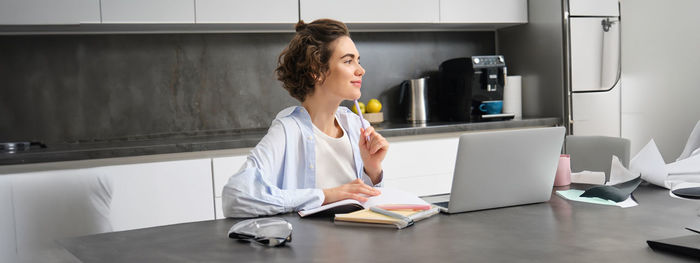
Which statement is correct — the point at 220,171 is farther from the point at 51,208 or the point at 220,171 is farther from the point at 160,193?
the point at 51,208

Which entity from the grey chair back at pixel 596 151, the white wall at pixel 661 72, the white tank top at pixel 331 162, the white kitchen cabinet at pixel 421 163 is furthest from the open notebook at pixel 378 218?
the white wall at pixel 661 72

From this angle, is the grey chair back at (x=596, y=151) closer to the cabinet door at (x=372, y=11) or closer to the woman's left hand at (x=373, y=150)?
the woman's left hand at (x=373, y=150)

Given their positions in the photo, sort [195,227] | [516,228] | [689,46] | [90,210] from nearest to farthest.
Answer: [516,228] → [195,227] → [90,210] → [689,46]

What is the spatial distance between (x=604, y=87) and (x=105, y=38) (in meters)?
2.63

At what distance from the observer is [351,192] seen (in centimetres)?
159

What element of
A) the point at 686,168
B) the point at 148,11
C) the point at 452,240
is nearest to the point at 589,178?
the point at 686,168

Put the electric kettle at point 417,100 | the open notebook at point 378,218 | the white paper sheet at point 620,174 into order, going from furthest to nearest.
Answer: the electric kettle at point 417,100 → the white paper sheet at point 620,174 → the open notebook at point 378,218

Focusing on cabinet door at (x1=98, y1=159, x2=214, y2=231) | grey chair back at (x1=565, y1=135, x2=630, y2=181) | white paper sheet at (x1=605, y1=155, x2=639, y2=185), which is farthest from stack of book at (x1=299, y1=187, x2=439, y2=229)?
cabinet door at (x1=98, y1=159, x2=214, y2=231)

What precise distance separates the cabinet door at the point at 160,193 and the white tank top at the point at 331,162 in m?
1.04

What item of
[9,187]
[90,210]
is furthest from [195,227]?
[9,187]

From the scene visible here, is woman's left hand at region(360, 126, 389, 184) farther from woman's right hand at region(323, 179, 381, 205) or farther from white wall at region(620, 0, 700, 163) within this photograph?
white wall at region(620, 0, 700, 163)

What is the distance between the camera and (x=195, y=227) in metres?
1.40

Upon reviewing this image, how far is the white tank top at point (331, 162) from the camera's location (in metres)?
1.91

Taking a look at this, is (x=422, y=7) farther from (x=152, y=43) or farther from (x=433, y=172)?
(x=152, y=43)
